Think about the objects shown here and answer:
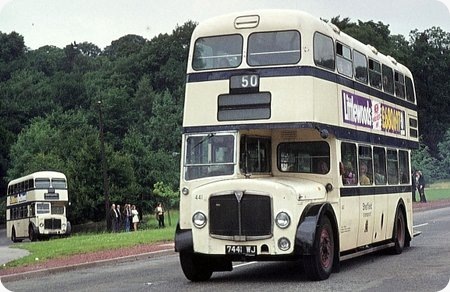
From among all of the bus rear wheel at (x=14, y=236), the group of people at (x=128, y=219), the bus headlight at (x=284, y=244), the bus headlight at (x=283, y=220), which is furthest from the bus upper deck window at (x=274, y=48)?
the bus rear wheel at (x=14, y=236)

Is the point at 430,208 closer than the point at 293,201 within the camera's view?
No

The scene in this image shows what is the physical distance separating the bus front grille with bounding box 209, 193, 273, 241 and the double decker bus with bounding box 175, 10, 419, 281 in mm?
16

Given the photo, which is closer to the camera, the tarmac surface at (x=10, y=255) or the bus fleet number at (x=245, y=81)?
the bus fleet number at (x=245, y=81)

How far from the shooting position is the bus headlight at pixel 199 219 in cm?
1381

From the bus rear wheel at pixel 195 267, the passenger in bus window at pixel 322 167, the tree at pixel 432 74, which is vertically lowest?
the bus rear wheel at pixel 195 267

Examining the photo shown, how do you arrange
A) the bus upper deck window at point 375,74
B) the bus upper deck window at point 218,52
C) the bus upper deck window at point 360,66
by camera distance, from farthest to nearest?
the bus upper deck window at point 375,74
the bus upper deck window at point 360,66
the bus upper deck window at point 218,52

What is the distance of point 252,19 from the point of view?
574 inches

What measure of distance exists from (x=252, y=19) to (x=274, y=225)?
3575mm

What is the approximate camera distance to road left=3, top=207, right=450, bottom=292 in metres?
13.2

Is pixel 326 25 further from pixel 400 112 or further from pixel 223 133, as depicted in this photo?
pixel 400 112

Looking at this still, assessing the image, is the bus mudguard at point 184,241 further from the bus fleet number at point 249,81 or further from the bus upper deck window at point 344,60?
the bus upper deck window at point 344,60

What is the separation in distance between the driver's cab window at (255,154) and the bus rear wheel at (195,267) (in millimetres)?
1683

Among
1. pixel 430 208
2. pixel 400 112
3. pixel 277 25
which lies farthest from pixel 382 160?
pixel 430 208

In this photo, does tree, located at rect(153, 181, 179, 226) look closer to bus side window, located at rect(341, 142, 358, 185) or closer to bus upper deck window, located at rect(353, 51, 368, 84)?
bus upper deck window, located at rect(353, 51, 368, 84)
